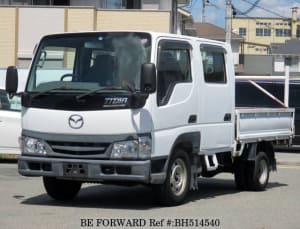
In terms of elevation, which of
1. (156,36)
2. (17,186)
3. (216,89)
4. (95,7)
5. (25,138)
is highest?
(95,7)

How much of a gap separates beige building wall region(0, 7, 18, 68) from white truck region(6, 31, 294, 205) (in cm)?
1946

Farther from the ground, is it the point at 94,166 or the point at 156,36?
the point at 156,36

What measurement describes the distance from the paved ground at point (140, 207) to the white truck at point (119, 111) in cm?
42

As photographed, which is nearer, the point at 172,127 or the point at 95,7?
the point at 172,127

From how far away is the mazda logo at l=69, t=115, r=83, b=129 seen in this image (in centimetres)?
966

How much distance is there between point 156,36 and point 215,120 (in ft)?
6.50

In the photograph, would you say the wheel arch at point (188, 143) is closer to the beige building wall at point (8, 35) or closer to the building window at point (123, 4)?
the beige building wall at point (8, 35)

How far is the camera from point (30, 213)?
373 inches

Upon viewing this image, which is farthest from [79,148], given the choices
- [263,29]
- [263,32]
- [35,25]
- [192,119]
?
[263,32]

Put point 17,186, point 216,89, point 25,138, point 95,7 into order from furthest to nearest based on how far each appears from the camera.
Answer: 1. point 95,7
2. point 17,186
3. point 216,89
4. point 25,138

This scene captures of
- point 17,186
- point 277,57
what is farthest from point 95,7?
point 277,57

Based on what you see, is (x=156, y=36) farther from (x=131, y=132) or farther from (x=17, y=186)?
(x=17, y=186)

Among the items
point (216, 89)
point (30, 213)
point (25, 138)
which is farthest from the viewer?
point (216, 89)

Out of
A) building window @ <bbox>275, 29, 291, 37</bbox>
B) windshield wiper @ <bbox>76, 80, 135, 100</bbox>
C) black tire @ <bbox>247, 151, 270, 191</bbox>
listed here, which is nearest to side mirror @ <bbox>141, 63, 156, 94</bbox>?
windshield wiper @ <bbox>76, 80, 135, 100</bbox>
